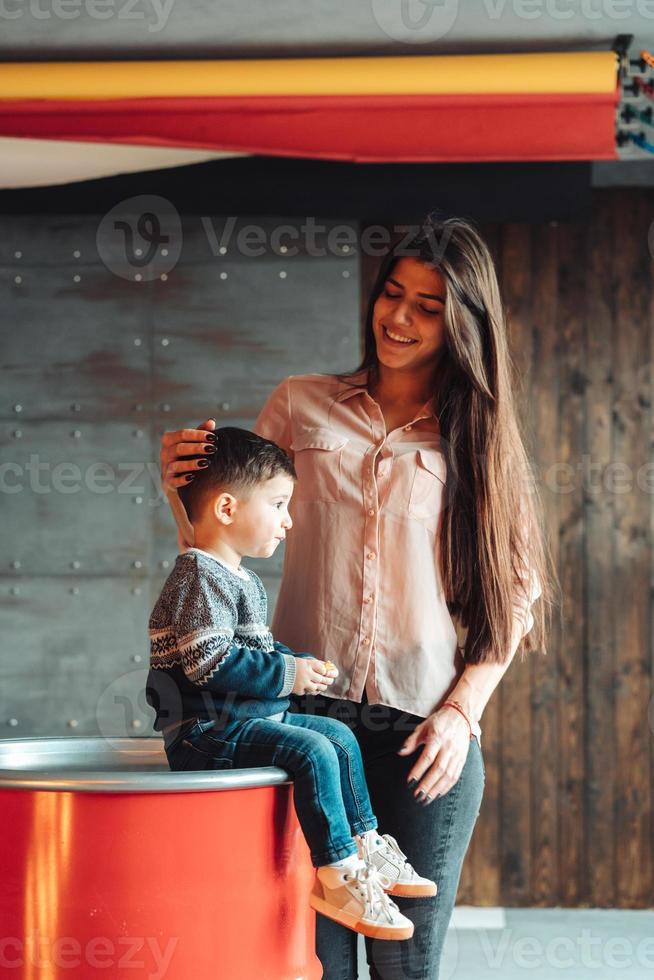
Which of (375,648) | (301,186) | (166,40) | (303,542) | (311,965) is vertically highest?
(166,40)

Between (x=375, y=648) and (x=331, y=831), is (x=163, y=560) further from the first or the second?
(x=331, y=831)

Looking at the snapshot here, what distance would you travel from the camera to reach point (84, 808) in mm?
1422

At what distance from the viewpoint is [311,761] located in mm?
1535

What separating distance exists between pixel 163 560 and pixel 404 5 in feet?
6.53

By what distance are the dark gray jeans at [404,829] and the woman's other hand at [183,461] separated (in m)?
0.34

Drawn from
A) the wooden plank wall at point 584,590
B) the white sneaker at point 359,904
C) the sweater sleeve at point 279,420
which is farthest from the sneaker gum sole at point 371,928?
the wooden plank wall at point 584,590

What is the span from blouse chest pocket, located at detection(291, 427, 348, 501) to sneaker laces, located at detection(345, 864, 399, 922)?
599 millimetres

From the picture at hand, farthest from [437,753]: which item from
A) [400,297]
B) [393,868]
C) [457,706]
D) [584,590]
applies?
[584,590]

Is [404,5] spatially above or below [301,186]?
above

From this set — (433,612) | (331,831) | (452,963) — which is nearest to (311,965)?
(331,831)

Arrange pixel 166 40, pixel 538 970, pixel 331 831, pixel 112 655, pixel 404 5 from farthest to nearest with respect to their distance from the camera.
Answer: pixel 112 655
pixel 538 970
pixel 166 40
pixel 404 5
pixel 331 831

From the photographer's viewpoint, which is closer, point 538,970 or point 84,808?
point 84,808

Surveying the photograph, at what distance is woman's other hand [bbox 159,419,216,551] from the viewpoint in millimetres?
1761

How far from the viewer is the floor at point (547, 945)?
3.74 metres
